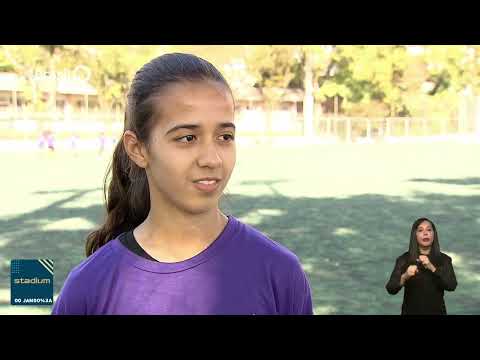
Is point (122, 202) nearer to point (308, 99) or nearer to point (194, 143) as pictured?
point (194, 143)

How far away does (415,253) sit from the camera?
3.72m

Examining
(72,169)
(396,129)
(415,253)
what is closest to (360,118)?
(396,129)

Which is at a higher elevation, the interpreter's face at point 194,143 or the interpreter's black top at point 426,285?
the interpreter's face at point 194,143

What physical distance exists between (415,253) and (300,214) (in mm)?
6117

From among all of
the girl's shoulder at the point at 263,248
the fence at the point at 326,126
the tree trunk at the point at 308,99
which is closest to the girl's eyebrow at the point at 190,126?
the girl's shoulder at the point at 263,248

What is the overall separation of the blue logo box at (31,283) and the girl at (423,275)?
2705mm

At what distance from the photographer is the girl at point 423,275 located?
366cm

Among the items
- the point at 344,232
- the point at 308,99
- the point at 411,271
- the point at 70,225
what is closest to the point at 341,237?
the point at 344,232

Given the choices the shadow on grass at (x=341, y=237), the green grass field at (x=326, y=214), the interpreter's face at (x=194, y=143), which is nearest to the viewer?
the interpreter's face at (x=194, y=143)

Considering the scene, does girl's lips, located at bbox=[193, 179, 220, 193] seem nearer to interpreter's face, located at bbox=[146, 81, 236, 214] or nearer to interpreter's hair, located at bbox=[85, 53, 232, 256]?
interpreter's face, located at bbox=[146, 81, 236, 214]

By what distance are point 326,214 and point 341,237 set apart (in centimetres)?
192

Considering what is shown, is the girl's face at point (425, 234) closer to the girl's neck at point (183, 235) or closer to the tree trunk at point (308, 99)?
the girl's neck at point (183, 235)


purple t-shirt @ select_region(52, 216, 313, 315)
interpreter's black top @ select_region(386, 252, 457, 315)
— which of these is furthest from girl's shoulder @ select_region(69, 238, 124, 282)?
interpreter's black top @ select_region(386, 252, 457, 315)

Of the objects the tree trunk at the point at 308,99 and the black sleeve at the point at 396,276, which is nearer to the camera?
the black sleeve at the point at 396,276
